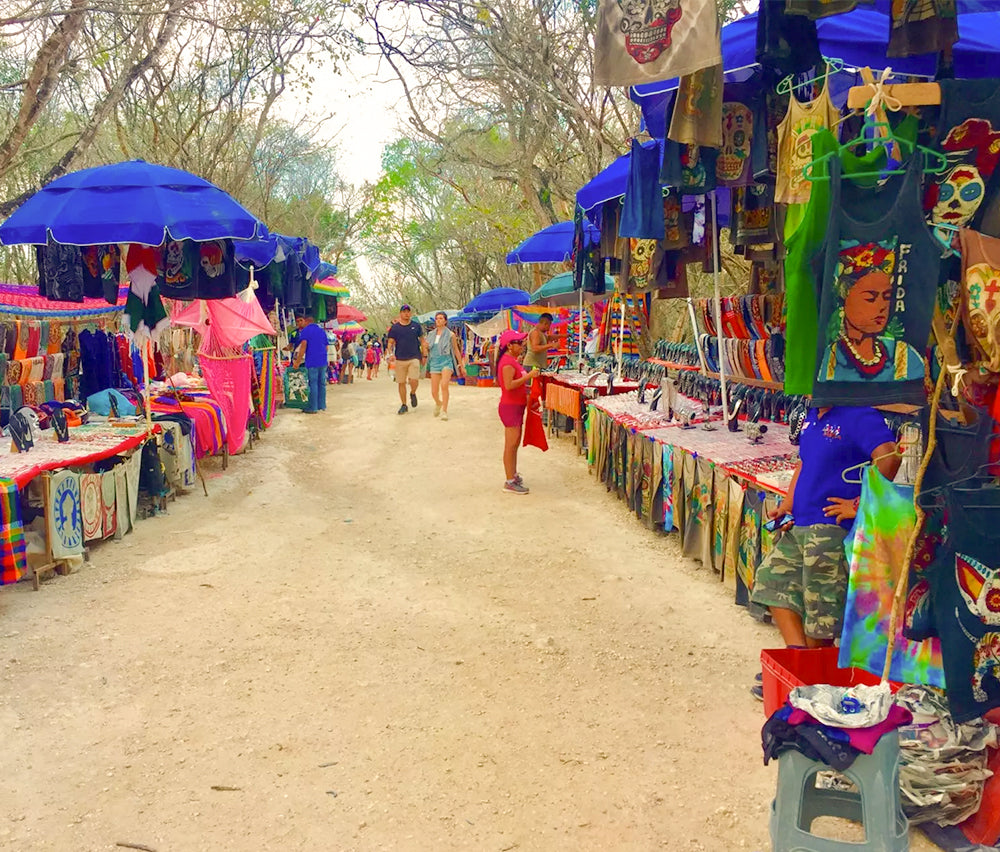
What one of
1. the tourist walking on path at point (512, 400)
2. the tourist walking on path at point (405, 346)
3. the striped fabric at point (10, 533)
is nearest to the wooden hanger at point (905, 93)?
the striped fabric at point (10, 533)

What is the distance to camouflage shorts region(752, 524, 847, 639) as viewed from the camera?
3469 mm

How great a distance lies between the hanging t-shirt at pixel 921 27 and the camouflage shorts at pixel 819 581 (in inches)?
76.0

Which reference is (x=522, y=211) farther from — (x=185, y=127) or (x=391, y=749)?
(x=391, y=749)

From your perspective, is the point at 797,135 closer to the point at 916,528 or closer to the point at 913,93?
the point at 913,93

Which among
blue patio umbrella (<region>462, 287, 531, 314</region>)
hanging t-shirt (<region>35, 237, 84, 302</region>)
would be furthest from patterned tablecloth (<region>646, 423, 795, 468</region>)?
blue patio umbrella (<region>462, 287, 531, 314</region>)

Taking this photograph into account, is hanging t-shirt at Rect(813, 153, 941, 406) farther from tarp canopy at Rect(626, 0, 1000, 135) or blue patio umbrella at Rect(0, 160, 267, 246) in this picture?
blue patio umbrella at Rect(0, 160, 267, 246)

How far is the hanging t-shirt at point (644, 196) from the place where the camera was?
574 centimetres

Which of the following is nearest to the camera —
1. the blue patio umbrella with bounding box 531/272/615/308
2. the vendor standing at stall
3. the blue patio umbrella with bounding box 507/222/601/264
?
the vendor standing at stall

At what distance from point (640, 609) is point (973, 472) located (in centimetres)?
281

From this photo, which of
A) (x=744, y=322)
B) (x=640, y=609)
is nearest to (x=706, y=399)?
(x=744, y=322)

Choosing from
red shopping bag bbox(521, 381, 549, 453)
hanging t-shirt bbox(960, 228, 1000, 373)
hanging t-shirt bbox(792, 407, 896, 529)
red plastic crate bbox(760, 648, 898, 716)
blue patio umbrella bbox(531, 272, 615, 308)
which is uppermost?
blue patio umbrella bbox(531, 272, 615, 308)

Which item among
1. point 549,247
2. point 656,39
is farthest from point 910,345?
point 549,247

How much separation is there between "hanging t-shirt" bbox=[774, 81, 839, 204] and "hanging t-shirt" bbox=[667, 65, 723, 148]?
647 mm

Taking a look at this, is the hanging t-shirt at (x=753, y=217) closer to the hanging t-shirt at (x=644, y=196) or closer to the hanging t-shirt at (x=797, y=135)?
the hanging t-shirt at (x=644, y=196)
